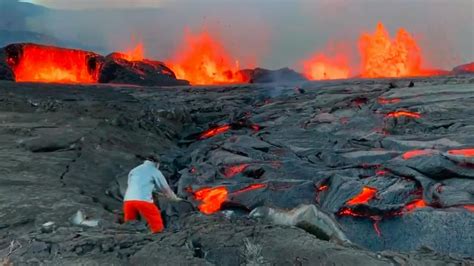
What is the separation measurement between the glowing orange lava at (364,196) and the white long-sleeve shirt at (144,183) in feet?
10.3

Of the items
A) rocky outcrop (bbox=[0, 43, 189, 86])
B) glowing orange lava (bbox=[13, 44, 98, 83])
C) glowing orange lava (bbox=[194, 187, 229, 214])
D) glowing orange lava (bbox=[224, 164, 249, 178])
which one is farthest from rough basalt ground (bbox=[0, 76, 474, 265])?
glowing orange lava (bbox=[13, 44, 98, 83])

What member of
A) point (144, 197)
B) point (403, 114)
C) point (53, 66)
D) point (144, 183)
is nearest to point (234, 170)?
point (144, 183)

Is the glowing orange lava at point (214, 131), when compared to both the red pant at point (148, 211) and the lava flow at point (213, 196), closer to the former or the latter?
the lava flow at point (213, 196)

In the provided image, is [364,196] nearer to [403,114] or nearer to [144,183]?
[144,183]

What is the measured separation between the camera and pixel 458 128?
→ 13164mm

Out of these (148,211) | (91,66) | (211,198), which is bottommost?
(211,198)

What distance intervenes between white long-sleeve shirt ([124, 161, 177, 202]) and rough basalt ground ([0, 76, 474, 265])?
0.55 m

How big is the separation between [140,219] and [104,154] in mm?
5940

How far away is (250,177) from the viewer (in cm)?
1062

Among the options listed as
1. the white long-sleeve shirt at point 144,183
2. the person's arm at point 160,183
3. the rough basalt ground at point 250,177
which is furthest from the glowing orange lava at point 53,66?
the white long-sleeve shirt at point 144,183

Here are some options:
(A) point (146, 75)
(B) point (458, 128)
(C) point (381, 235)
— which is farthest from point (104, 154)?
(A) point (146, 75)

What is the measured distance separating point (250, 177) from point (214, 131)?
7.11m

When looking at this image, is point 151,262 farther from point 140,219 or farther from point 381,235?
point 381,235

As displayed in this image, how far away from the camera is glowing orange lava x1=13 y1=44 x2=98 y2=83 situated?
46.9 metres
